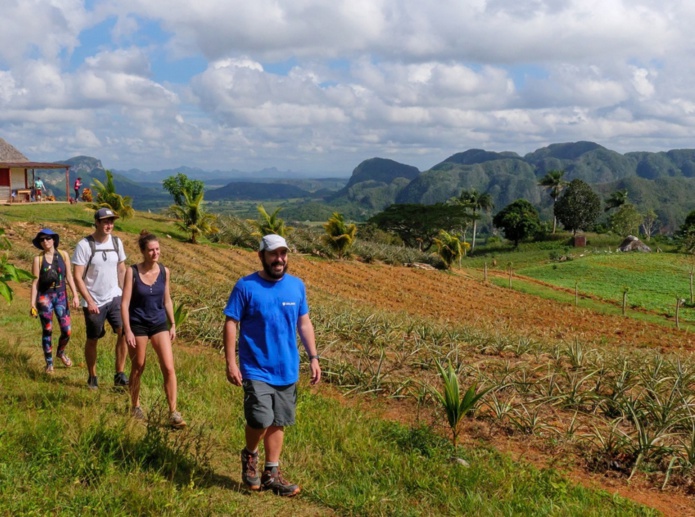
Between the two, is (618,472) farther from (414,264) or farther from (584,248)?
(584,248)

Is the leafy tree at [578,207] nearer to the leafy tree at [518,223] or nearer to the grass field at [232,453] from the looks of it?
the leafy tree at [518,223]

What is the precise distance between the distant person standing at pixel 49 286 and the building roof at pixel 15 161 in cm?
2449

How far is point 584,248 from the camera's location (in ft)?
183

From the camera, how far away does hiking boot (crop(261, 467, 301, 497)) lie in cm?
363

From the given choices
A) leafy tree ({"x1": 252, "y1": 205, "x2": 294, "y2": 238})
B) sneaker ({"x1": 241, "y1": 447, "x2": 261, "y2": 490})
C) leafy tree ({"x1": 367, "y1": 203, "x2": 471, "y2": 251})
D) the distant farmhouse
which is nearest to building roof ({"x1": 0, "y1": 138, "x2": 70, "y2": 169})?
the distant farmhouse

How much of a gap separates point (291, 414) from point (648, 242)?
62.4m

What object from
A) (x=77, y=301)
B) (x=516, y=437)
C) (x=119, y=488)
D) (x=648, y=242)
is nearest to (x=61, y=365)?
(x=77, y=301)

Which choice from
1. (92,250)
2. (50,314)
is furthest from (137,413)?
(50,314)

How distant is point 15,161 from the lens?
28.8 meters

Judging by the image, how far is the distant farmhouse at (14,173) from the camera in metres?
27.1

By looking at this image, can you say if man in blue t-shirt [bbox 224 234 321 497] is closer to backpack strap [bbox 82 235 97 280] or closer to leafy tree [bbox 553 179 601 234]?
backpack strap [bbox 82 235 97 280]

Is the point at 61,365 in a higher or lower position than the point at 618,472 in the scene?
higher

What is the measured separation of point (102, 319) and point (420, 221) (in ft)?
158

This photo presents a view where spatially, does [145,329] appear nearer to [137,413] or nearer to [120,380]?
[137,413]
